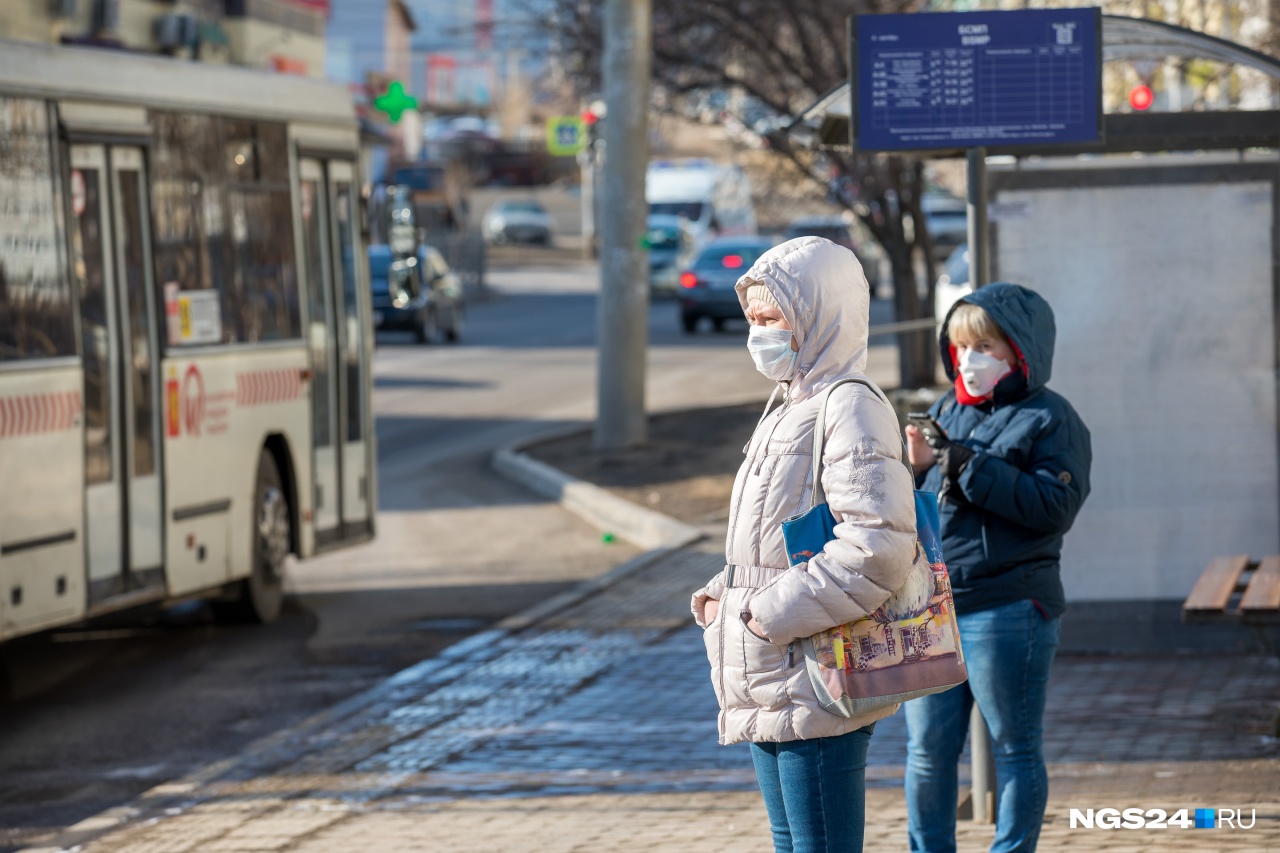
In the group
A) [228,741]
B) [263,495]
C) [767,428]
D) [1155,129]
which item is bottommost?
[228,741]

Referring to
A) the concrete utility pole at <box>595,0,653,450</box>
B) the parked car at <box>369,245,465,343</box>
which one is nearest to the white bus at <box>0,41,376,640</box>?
the concrete utility pole at <box>595,0,653,450</box>

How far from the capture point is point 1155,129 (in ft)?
24.6

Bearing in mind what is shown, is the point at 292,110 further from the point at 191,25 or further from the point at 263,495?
the point at 191,25

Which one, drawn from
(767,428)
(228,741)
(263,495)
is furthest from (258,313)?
(767,428)

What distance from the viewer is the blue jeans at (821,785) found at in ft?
12.6

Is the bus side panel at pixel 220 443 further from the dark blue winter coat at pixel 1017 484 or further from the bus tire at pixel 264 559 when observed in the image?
the dark blue winter coat at pixel 1017 484

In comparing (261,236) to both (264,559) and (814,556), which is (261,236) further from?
(814,556)

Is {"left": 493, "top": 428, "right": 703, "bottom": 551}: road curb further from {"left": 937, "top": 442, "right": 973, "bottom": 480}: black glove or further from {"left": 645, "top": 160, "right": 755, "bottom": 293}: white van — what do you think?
{"left": 645, "top": 160, "right": 755, "bottom": 293}: white van

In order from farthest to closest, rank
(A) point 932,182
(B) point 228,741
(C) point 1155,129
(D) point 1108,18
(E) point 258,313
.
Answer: (A) point 932,182 < (E) point 258,313 < (B) point 228,741 < (C) point 1155,129 < (D) point 1108,18

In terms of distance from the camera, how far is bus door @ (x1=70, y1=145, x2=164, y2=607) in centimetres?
905

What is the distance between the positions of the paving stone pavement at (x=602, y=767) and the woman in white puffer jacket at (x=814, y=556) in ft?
6.68

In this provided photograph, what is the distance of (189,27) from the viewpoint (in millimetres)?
24062

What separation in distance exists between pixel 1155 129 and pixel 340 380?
5803 millimetres

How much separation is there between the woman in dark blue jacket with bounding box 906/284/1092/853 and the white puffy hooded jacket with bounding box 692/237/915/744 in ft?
3.99
